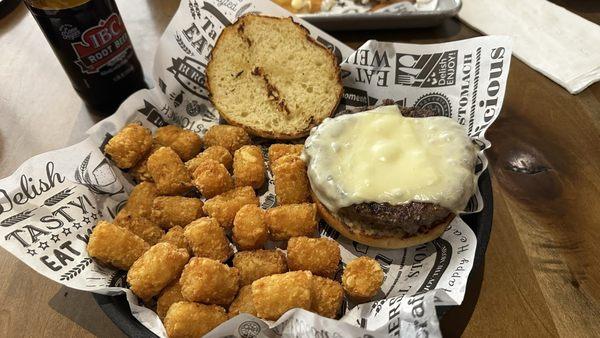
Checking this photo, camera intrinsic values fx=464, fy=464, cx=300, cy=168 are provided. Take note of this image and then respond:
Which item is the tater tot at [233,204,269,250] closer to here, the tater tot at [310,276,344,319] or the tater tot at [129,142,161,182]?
the tater tot at [310,276,344,319]

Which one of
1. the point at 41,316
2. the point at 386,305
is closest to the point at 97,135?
the point at 41,316

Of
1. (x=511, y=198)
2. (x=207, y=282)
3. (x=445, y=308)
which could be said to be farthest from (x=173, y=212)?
(x=511, y=198)

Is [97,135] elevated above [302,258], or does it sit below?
above

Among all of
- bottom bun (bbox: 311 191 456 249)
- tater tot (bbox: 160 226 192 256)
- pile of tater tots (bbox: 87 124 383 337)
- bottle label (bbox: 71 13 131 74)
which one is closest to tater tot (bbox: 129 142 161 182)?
pile of tater tots (bbox: 87 124 383 337)

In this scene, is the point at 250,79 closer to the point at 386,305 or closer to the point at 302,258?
the point at 302,258

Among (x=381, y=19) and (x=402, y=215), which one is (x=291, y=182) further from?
(x=381, y=19)

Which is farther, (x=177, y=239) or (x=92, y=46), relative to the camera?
(x=92, y=46)
